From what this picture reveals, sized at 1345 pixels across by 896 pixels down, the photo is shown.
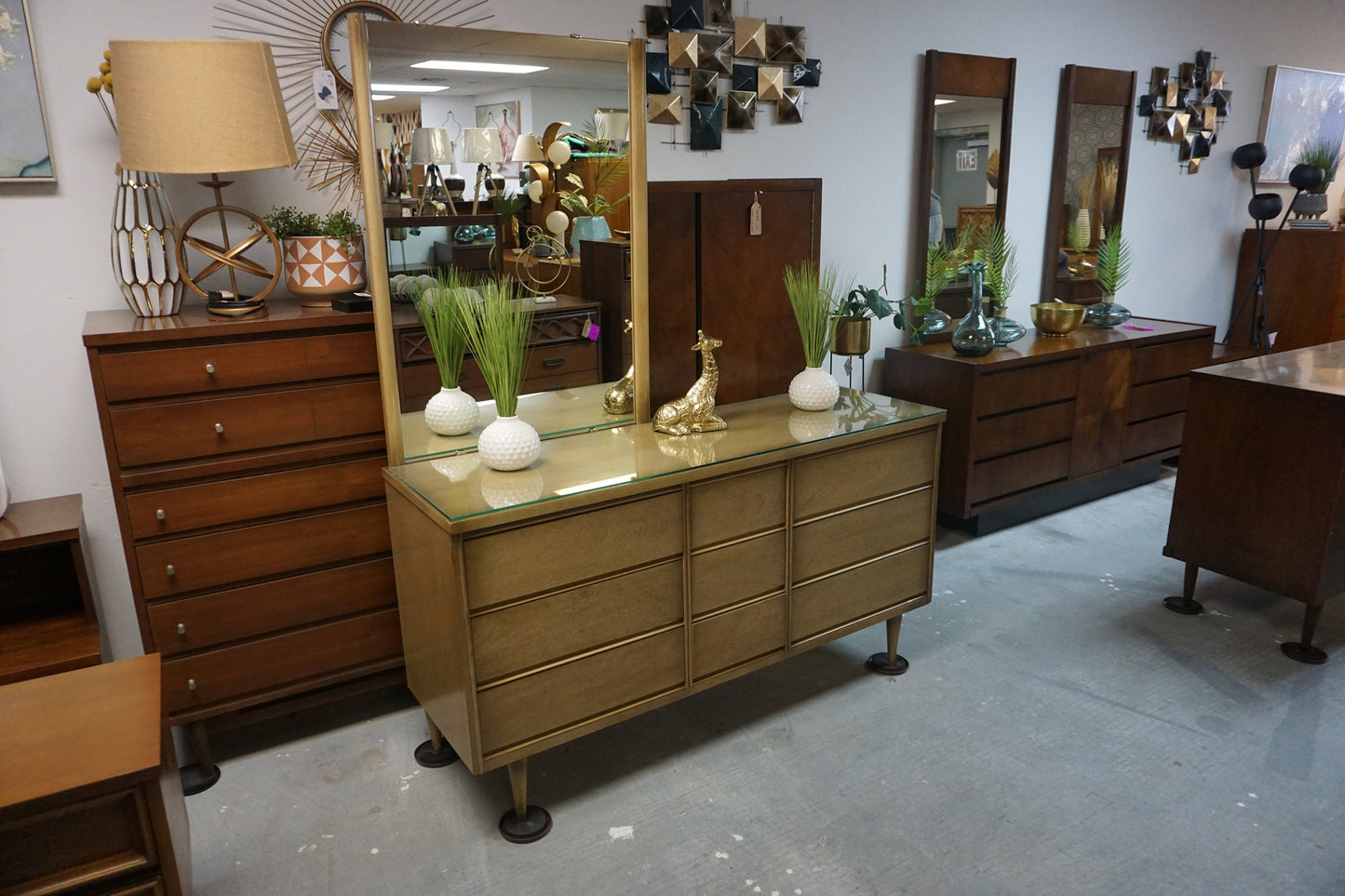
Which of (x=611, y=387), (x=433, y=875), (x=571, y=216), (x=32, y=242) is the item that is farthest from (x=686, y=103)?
(x=433, y=875)

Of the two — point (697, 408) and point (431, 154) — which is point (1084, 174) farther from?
point (431, 154)

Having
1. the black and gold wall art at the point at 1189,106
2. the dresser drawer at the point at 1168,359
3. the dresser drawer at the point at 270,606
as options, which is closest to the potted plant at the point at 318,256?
the dresser drawer at the point at 270,606

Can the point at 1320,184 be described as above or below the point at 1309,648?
above

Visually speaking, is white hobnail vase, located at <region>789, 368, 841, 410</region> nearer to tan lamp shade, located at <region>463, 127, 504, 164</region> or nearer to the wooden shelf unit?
tan lamp shade, located at <region>463, 127, 504, 164</region>

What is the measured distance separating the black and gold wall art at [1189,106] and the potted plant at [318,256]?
4.13m

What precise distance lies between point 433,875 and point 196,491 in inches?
43.9

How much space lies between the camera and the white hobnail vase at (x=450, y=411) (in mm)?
2395

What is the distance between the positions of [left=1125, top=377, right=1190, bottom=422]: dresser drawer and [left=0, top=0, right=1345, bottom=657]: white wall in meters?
0.68

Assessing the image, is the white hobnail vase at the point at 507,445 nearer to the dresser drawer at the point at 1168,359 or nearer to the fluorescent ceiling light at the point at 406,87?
the fluorescent ceiling light at the point at 406,87

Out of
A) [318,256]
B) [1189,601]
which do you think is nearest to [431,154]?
[318,256]

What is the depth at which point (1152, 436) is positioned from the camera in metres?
4.47

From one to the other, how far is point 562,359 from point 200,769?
1509 mm

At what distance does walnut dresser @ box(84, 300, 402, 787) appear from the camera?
214cm

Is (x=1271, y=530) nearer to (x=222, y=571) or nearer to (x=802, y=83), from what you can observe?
(x=802, y=83)
